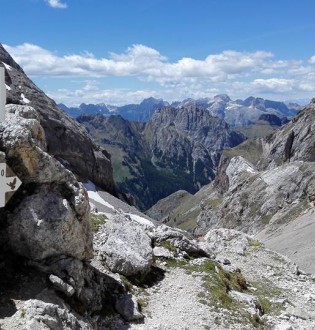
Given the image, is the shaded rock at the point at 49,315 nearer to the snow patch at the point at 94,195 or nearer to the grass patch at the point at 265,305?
the grass patch at the point at 265,305

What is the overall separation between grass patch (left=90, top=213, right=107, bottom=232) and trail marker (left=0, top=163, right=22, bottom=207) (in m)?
12.6

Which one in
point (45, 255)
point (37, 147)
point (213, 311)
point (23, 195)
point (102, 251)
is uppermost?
point (37, 147)

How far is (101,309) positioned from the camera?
2306 cm

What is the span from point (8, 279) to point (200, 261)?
16.8 meters

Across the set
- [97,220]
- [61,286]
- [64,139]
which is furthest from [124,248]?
[64,139]

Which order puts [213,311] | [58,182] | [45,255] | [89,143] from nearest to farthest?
[45,255] < [58,182] < [213,311] < [89,143]

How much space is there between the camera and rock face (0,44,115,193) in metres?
133

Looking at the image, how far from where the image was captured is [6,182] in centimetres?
1733

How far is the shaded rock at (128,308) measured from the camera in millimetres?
23109

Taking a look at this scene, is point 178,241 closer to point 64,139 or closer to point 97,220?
point 97,220

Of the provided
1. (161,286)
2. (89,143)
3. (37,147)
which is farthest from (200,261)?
(89,143)

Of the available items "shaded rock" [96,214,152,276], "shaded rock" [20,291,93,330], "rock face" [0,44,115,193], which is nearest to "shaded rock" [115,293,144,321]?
"shaded rock" [20,291,93,330]

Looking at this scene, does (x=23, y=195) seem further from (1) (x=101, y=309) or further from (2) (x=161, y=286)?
(2) (x=161, y=286)

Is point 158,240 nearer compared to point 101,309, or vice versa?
point 101,309
